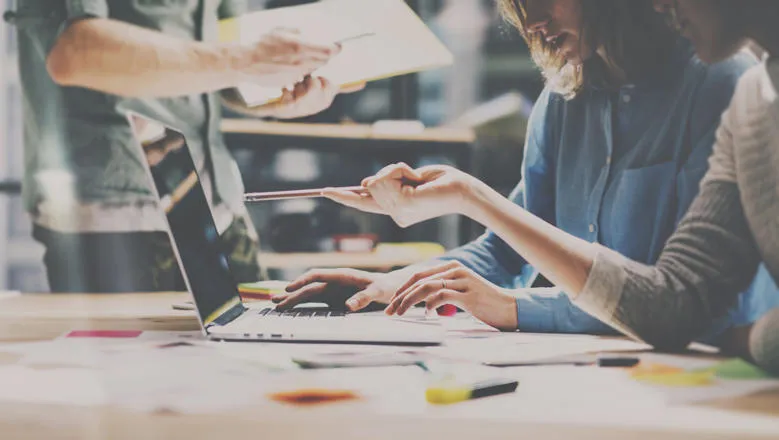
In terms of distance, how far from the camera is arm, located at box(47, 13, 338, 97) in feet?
4.10

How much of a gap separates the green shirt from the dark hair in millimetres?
695

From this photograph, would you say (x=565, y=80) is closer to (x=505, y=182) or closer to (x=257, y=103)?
(x=505, y=182)

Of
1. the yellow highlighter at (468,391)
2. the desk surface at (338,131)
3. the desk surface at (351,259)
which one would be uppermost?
the desk surface at (338,131)

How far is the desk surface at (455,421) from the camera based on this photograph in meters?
0.59

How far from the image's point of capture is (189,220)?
105 cm

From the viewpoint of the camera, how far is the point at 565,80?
128cm

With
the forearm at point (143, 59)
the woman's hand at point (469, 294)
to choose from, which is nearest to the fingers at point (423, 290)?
the woman's hand at point (469, 294)

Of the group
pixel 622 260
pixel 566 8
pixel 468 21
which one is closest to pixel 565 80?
pixel 566 8

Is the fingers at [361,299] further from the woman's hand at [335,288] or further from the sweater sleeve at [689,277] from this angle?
the sweater sleeve at [689,277]

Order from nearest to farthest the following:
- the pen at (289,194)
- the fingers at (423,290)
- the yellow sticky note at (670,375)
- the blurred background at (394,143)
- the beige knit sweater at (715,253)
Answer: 1. the yellow sticky note at (670,375)
2. the beige knit sweater at (715,253)
3. the fingers at (423,290)
4. the pen at (289,194)
5. the blurred background at (394,143)

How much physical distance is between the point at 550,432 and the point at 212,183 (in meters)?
1.00

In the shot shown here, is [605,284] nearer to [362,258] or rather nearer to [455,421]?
[455,421]

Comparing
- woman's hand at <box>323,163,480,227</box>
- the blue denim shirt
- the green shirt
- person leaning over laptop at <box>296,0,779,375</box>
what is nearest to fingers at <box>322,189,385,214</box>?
woman's hand at <box>323,163,480,227</box>

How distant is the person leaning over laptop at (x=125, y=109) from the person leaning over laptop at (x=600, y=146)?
1.34 feet
